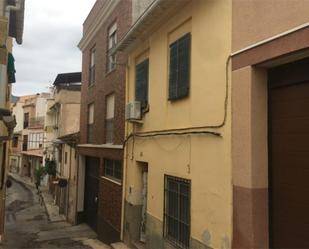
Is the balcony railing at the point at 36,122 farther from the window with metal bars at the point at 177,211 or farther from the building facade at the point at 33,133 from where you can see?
the window with metal bars at the point at 177,211

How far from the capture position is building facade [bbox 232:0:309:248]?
18.1 feet

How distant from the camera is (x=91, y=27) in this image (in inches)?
708

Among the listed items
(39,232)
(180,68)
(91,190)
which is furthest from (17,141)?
(180,68)

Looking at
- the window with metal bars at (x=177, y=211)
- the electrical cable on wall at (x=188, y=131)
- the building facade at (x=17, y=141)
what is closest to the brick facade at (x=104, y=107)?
the electrical cable on wall at (x=188, y=131)

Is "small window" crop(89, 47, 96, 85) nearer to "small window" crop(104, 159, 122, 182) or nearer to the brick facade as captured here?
the brick facade

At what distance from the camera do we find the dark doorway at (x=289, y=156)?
18.0ft

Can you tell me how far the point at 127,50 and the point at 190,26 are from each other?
13.7 feet

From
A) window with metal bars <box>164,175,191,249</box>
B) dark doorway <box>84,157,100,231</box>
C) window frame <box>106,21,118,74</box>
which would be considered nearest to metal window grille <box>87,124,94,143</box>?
dark doorway <box>84,157,100,231</box>

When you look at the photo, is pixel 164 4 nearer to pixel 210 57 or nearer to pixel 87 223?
pixel 210 57

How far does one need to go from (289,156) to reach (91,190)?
1427 centimetres

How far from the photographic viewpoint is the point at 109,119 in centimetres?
1524

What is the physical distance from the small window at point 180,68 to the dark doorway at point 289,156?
98.6 inches

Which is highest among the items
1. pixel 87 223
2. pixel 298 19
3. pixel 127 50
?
pixel 127 50

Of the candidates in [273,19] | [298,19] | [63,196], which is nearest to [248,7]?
[273,19]
